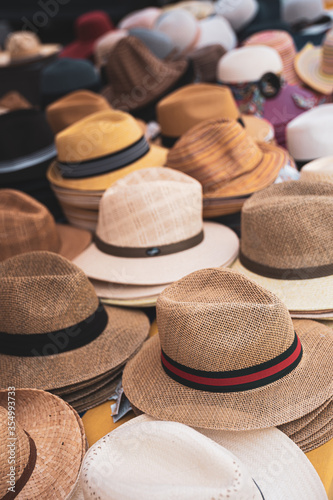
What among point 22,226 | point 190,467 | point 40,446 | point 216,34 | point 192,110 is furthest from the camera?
point 216,34

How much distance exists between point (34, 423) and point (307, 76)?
3.13 metres

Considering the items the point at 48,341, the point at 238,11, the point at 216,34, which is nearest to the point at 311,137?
the point at 48,341

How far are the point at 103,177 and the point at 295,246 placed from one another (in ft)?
3.35

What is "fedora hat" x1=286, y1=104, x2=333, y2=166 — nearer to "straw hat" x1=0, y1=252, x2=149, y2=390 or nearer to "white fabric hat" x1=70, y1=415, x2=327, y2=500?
"straw hat" x1=0, y1=252, x2=149, y2=390

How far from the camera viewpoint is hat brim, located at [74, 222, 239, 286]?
6.38 feet

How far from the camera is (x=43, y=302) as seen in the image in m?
1.61

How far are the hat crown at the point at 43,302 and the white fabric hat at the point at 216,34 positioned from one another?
3272 mm

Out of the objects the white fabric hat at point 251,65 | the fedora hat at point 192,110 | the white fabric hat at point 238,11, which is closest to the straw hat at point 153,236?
the fedora hat at point 192,110

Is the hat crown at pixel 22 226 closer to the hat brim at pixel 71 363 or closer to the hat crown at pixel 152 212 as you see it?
the hat crown at pixel 152 212

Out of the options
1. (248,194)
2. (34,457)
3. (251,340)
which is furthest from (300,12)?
(34,457)

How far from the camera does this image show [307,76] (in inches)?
146

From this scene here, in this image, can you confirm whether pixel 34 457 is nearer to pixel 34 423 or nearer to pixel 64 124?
pixel 34 423

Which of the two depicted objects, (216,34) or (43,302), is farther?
(216,34)

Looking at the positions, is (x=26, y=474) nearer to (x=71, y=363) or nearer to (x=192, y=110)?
(x=71, y=363)
